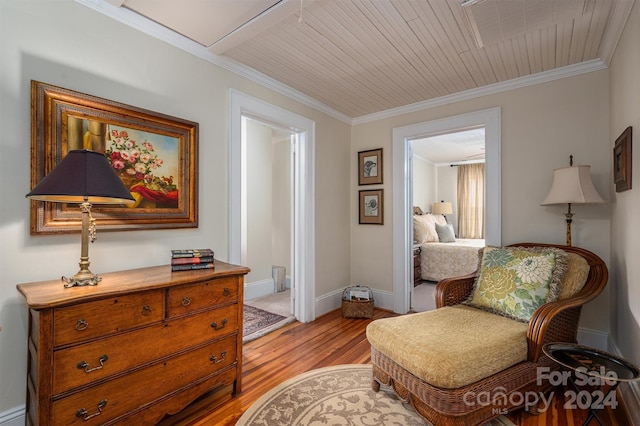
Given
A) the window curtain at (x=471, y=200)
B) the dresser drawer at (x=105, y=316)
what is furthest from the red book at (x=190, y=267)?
the window curtain at (x=471, y=200)

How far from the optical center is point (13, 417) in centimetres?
154

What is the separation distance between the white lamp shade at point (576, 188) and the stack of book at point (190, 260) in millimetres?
2693

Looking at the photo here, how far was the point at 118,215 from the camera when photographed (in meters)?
1.87

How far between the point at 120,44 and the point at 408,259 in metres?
3.39

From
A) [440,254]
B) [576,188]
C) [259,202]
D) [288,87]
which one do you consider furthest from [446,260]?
[288,87]

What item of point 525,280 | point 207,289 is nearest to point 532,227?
point 525,280

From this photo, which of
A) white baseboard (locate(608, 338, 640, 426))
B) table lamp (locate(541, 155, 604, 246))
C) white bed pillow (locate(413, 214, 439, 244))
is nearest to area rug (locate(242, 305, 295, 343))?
white baseboard (locate(608, 338, 640, 426))

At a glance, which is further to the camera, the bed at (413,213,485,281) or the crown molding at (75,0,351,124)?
the bed at (413,213,485,281)

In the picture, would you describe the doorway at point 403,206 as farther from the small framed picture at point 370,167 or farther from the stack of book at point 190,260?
the stack of book at point 190,260

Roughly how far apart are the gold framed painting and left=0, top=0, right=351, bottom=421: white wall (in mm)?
58

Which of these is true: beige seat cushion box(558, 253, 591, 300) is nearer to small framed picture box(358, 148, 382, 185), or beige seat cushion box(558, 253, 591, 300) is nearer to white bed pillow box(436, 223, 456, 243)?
small framed picture box(358, 148, 382, 185)

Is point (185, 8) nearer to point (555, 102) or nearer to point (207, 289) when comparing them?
point (207, 289)

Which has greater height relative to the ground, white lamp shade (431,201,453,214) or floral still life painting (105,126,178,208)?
floral still life painting (105,126,178,208)

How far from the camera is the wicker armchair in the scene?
154 centimetres
